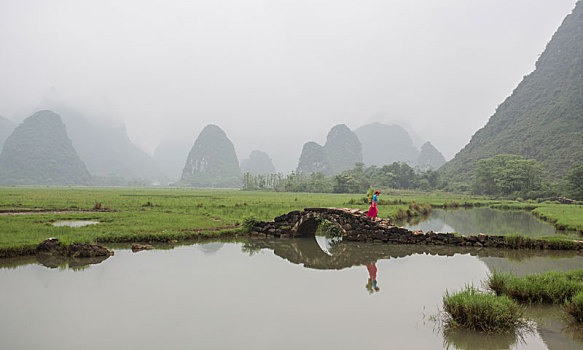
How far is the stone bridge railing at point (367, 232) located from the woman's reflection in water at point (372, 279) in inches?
125

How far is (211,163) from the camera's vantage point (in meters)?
140

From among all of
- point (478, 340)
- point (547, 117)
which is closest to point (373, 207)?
point (478, 340)

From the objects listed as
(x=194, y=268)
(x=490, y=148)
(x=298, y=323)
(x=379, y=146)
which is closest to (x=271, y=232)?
(x=194, y=268)

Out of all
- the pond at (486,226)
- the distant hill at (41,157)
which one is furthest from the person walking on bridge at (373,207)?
the distant hill at (41,157)

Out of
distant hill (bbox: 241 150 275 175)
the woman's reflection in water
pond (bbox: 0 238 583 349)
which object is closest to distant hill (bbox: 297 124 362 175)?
distant hill (bbox: 241 150 275 175)

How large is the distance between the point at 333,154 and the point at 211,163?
49.9 meters

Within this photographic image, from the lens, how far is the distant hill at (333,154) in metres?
125

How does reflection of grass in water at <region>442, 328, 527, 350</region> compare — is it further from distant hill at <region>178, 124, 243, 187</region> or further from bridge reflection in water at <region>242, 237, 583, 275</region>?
distant hill at <region>178, 124, 243, 187</region>

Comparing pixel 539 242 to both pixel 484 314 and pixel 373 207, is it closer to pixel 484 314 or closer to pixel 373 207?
pixel 373 207

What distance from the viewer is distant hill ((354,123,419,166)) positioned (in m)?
180

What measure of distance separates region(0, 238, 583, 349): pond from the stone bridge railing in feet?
3.93

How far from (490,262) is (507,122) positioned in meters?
76.3

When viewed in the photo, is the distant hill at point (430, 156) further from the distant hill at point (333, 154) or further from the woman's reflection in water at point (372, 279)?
the woman's reflection in water at point (372, 279)

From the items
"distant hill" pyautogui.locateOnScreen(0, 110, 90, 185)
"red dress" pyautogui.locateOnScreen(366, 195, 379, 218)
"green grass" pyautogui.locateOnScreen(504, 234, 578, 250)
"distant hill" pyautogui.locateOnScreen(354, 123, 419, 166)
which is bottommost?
"green grass" pyautogui.locateOnScreen(504, 234, 578, 250)
